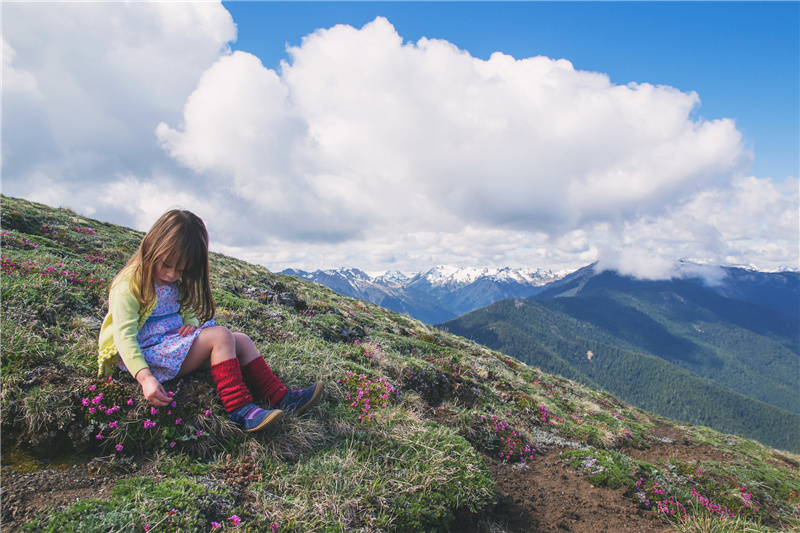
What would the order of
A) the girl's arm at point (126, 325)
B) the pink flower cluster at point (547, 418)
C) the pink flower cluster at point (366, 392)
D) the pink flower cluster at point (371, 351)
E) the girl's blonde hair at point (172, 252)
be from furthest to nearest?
the pink flower cluster at point (547, 418)
the pink flower cluster at point (371, 351)
the pink flower cluster at point (366, 392)
the girl's blonde hair at point (172, 252)
the girl's arm at point (126, 325)

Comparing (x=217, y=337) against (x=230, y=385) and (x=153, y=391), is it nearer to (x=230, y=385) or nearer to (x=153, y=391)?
(x=230, y=385)

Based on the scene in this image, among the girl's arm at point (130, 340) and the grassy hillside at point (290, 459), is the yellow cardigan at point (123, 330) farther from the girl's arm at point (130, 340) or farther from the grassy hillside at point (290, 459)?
the grassy hillside at point (290, 459)

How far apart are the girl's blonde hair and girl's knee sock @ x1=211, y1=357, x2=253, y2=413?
4.03ft

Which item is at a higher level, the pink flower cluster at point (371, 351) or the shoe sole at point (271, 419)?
the pink flower cluster at point (371, 351)

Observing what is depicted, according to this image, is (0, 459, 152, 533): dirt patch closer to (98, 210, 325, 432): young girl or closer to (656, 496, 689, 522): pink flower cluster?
(98, 210, 325, 432): young girl

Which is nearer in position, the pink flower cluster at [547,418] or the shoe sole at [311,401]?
the shoe sole at [311,401]

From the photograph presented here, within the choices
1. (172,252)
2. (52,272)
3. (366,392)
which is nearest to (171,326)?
(172,252)

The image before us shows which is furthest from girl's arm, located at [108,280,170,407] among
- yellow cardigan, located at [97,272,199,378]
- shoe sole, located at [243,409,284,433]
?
shoe sole, located at [243,409,284,433]

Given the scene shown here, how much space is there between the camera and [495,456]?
6.86m

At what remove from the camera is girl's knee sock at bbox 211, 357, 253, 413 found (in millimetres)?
4574

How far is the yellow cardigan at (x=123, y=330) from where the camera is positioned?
13.7 feet

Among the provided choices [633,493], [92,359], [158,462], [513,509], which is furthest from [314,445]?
[633,493]

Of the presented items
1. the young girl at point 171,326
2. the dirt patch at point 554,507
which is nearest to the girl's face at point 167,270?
the young girl at point 171,326

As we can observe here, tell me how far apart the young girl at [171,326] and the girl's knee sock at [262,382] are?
319 millimetres
